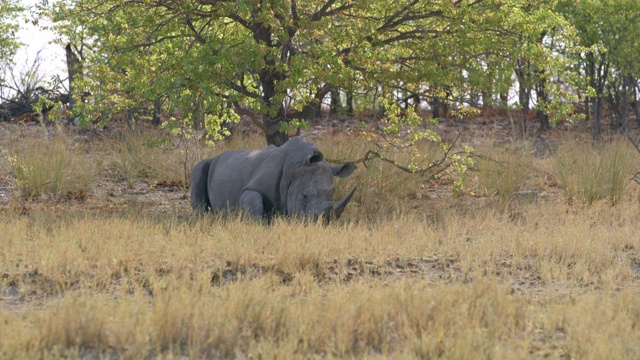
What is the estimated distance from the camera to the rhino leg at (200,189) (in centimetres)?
1166

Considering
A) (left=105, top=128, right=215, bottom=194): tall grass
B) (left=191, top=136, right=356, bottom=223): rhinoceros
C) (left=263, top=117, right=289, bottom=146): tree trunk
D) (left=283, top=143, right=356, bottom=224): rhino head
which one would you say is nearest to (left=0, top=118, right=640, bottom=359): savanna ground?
(left=283, top=143, right=356, bottom=224): rhino head

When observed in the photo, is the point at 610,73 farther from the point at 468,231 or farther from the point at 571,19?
the point at 468,231

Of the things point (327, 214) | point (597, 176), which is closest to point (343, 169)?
point (327, 214)

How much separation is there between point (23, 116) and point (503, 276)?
829 inches

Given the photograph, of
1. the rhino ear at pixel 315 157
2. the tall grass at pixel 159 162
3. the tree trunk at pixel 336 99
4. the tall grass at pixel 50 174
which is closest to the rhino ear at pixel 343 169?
the rhino ear at pixel 315 157

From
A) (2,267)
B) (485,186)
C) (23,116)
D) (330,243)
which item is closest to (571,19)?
(485,186)

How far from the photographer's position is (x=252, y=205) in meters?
10.1

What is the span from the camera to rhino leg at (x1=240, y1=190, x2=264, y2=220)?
9.92m

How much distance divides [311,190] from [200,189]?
2.41 m

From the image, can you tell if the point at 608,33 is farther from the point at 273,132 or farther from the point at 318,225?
the point at 318,225

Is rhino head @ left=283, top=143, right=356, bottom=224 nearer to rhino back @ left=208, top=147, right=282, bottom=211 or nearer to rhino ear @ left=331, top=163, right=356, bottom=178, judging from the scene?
rhino ear @ left=331, top=163, right=356, bottom=178

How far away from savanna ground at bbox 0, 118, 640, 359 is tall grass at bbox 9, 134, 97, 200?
0.03 meters

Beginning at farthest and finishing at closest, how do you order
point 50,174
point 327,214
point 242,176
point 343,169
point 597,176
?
point 50,174
point 597,176
point 242,176
point 343,169
point 327,214

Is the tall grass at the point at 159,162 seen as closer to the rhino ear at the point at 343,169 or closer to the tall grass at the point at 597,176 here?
the rhino ear at the point at 343,169
